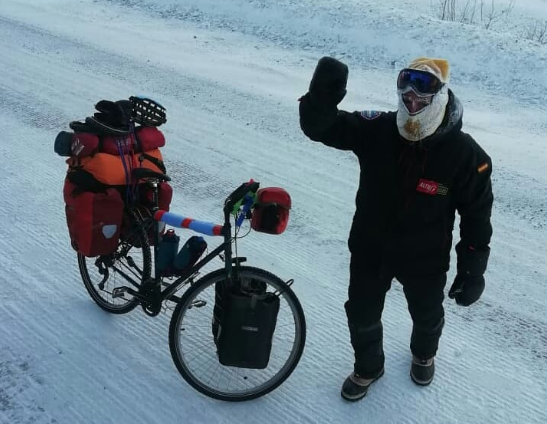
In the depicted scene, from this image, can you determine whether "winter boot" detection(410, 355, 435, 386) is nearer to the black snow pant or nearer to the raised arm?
the black snow pant

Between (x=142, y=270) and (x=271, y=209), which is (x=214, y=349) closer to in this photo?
(x=142, y=270)

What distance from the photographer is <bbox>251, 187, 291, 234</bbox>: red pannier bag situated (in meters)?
2.66

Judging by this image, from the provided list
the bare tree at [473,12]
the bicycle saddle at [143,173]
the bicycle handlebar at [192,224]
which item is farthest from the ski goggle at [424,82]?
the bare tree at [473,12]

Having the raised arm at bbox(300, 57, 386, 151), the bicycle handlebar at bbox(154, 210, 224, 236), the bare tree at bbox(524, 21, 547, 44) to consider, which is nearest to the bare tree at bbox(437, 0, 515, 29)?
the bare tree at bbox(524, 21, 547, 44)

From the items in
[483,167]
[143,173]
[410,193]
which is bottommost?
[143,173]

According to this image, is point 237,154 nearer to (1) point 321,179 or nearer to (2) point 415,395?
(1) point 321,179

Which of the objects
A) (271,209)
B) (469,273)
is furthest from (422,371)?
(271,209)

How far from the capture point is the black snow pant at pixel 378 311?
2961 mm

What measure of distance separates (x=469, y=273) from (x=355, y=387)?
877mm

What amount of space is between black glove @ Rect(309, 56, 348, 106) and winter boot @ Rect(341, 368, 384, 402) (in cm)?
151

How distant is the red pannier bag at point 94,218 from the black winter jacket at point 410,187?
3.63ft

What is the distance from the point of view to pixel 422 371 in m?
3.26

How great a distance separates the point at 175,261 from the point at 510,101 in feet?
21.8

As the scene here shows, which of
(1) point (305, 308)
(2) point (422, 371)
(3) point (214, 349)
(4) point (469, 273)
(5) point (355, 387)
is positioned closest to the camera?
(4) point (469, 273)
